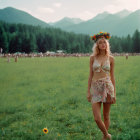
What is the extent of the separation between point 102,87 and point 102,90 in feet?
0.20

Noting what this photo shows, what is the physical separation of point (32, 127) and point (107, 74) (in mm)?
2682

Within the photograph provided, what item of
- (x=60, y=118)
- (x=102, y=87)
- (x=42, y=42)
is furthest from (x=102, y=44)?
(x=42, y=42)

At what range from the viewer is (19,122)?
6023mm

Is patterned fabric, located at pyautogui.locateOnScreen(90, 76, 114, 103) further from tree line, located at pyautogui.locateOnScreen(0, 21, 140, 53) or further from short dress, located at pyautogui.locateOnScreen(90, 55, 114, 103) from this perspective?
tree line, located at pyautogui.locateOnScreen(0, 21, 140, 53)

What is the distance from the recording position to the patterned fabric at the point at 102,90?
411 centimetres

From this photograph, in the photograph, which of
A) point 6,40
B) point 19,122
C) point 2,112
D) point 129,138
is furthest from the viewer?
point 6,40

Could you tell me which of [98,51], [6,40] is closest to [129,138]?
[98,51]

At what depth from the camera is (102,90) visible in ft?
13.6

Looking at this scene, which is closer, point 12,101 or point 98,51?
point 98,51

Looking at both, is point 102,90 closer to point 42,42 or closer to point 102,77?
point 102,77

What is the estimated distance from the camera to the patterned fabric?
4.11 m

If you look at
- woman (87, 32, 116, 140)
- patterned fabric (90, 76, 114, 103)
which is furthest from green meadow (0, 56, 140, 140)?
patterned fabric (90, 76, 114, 103)

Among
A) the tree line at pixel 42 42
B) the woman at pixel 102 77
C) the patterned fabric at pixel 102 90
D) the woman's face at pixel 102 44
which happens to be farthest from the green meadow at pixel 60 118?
the tree line at pixel 42 42

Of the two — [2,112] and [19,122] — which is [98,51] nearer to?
[19,122]
